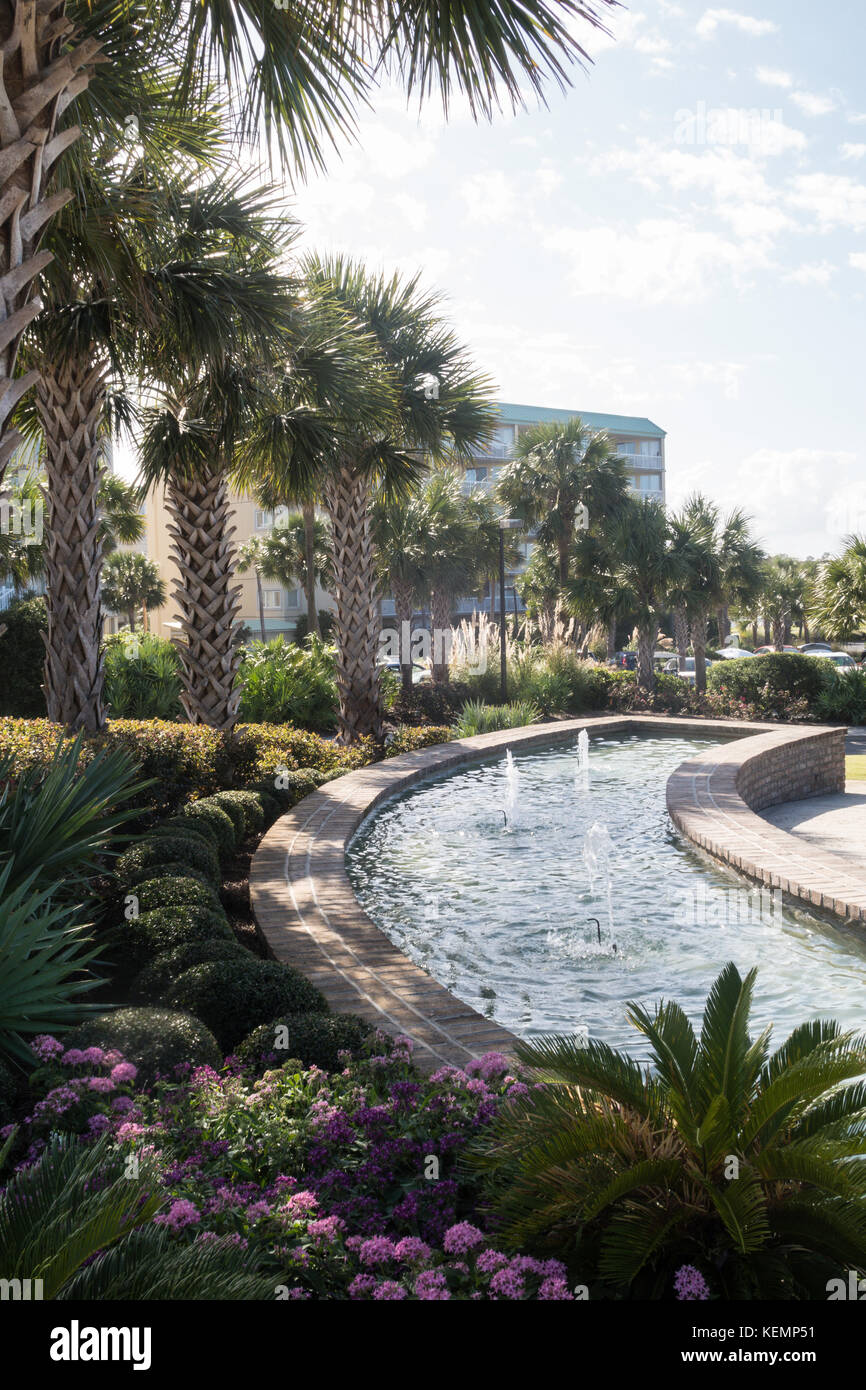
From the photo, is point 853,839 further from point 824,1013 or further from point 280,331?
point 280,331

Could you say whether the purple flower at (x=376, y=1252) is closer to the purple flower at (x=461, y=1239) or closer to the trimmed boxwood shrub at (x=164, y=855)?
the purple flower at (x=461, y=1239)

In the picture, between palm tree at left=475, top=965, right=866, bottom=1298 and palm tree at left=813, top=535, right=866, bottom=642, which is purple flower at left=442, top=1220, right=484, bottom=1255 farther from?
palm tree at left=813, top=535, right=866, bottom=642

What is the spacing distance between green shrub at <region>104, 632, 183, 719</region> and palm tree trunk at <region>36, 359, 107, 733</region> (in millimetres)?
5504

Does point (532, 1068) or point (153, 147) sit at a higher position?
point (153, 147)

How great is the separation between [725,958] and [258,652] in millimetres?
15353

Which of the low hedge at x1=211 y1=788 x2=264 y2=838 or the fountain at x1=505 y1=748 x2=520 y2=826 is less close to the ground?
the low hedge at x1=211 y1=788 x2=264 y2=838

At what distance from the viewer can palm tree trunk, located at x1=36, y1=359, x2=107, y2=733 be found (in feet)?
29.5

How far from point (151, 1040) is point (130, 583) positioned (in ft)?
140

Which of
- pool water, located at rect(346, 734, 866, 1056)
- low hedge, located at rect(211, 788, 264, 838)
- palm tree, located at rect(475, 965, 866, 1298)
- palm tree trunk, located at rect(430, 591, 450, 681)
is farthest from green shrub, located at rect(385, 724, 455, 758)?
palm tree, located at rect(475, 965, 866, 1298)

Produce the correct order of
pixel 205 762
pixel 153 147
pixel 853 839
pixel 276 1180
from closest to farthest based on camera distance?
pixel 276 1180
pixel 153 147
pixel 205 762
pixel 853 839

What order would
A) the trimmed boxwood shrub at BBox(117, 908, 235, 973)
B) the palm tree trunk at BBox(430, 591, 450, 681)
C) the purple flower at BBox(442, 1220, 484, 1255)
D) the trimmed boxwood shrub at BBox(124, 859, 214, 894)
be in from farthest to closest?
the palm tree trunk at BBox(430, 591, 450, 681)
the trimmed boxwood shrub at BBox(124, 859, 214, 894)
the trimmed boxwood shrub at BBox(117, 908, 235, 973)
the purple flower at BBox(442, 1220, 484, 1255)

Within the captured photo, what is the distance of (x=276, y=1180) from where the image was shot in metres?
2.79

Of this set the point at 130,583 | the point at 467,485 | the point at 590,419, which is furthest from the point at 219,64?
the point at 590,419
